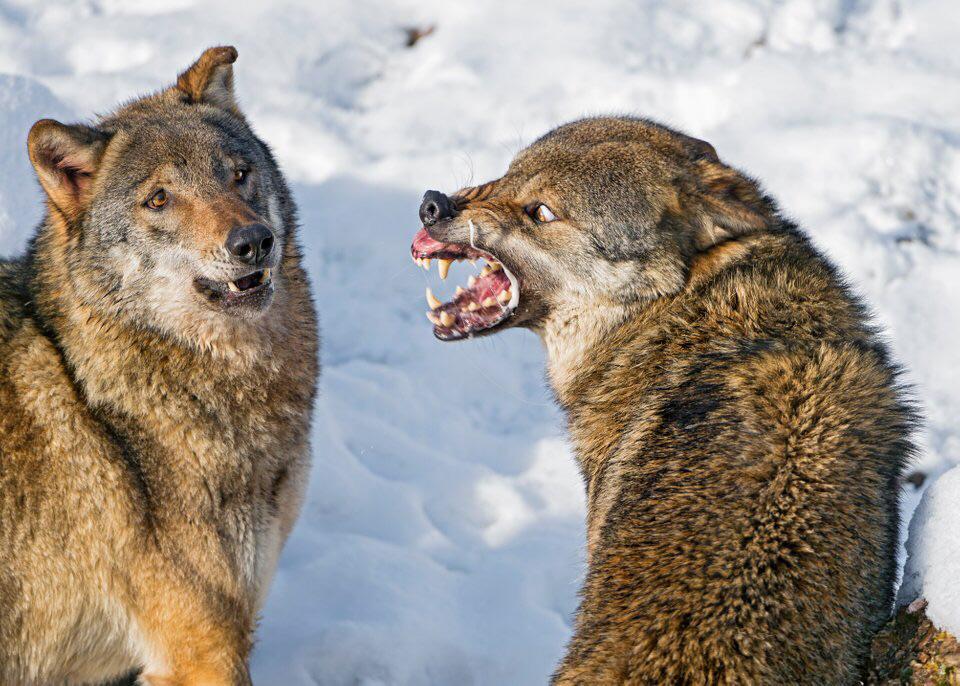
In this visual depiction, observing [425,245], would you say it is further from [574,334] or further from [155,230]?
[155,230]

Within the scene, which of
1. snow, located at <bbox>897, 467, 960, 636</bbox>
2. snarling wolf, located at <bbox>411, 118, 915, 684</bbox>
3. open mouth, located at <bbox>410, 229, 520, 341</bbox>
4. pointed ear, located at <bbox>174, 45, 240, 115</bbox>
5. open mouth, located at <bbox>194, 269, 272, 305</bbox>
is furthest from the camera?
pointed ear, located at <bbox>174, 45, 240, 115</bbox>

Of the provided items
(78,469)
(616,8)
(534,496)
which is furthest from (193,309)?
(616,8)

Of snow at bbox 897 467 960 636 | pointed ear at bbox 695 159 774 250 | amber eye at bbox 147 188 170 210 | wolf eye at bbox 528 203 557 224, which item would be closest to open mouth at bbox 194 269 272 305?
amber eye at bbox 147 188 170 210

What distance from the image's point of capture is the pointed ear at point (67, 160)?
3.73 meters

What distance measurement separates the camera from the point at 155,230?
382 cm

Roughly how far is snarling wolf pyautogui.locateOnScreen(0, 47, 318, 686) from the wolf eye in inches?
38.2

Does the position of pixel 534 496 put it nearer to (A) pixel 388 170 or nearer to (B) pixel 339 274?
(B) pixel 339 274

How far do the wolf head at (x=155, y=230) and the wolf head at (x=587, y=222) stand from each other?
2.41 ft

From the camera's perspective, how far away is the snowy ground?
521 centimetres

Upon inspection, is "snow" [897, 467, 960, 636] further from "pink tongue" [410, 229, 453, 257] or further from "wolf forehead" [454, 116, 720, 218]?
"pink tongue" [410, 229, 453, 257]

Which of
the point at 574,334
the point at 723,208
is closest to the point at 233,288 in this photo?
the point at 574,334

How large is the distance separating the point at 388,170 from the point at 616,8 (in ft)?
8.25

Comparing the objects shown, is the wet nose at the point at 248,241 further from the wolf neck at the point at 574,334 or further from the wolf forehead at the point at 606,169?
the wolf neck at the point at 574,334

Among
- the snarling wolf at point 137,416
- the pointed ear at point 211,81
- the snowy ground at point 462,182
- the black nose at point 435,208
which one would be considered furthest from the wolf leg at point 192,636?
the pointed ear at point 211,81
